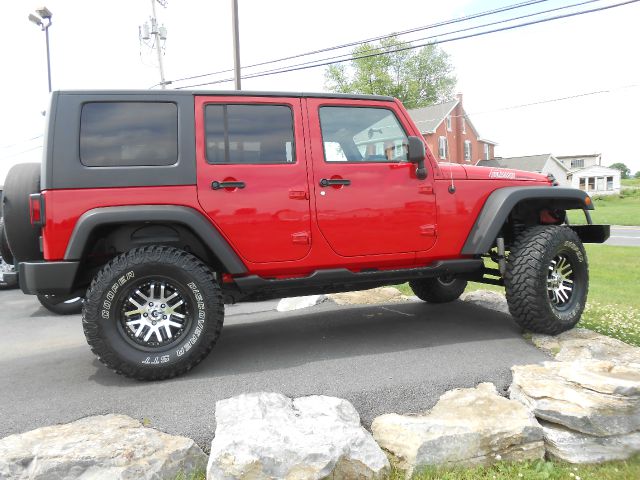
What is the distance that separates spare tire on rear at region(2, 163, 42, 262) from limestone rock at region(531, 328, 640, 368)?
3758 mm

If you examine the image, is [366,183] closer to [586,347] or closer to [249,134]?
[249,134]

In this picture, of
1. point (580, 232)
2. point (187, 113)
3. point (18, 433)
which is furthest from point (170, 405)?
point (580, 232)

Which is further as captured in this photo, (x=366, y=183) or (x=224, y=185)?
(x=366, y=183)

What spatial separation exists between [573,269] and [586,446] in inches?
74.1

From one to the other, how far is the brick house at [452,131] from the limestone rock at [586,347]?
3015 centimetres

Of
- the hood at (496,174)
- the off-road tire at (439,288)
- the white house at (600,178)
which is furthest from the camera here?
the white house at (600,178)

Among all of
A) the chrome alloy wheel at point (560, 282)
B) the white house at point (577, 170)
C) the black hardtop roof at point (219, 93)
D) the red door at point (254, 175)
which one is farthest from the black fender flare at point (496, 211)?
the white house at point (577, 170)

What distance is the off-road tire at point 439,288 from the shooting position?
5223 mm

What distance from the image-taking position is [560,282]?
4.12 metres

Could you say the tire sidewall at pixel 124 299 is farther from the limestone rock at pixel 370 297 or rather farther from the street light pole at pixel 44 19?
the street light pole at pixel 44 19

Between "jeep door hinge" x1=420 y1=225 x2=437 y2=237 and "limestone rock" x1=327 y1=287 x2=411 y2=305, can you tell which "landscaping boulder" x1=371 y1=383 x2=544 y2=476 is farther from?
"limestone rock" x1=327 y1=287 x2=411 y2=305

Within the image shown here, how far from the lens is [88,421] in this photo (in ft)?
8.59

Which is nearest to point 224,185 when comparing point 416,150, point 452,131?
point 416,150

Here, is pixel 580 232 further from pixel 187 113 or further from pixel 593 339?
pixel 187 113
